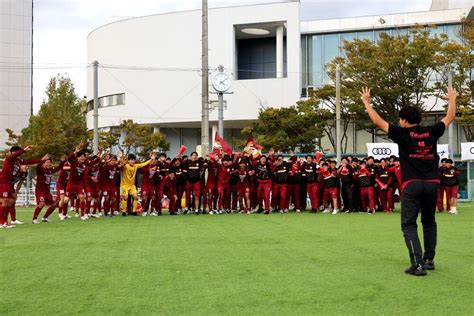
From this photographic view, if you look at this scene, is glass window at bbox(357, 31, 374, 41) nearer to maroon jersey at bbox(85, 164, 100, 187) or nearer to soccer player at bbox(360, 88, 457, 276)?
maroon jersey at bbox(85, 164, 100, 187)

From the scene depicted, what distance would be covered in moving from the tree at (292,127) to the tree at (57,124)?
14.2 meters

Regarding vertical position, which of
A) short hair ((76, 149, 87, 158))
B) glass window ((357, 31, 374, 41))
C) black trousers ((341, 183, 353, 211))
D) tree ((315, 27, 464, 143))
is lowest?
black trousers ((341, 183, 353, 211))

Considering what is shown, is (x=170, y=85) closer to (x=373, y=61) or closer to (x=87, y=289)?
(x=373, y=61)

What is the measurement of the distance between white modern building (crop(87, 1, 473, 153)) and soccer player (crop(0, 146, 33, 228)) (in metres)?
35.1

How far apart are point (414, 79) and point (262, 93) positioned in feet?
52.7

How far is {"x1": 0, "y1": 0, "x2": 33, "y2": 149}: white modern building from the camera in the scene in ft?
208

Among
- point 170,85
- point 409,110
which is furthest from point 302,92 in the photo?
point 409,110

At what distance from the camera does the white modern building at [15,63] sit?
63438 millimetres

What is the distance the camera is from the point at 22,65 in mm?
65250

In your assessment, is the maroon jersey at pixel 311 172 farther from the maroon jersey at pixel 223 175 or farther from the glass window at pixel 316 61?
the glass window at pixel 316 61

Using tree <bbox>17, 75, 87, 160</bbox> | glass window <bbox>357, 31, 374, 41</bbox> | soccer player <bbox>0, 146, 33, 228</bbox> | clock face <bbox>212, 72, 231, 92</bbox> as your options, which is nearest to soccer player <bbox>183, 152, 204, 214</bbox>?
soccer player <bbox>0, 146, 33, 228</bbox>

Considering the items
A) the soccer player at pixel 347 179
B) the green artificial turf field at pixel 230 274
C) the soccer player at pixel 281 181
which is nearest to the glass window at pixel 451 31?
the soccer player at pixel 347 179

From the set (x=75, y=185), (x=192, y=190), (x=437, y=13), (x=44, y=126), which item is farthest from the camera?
(x=437, y=13)

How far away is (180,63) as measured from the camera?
5034 cm
